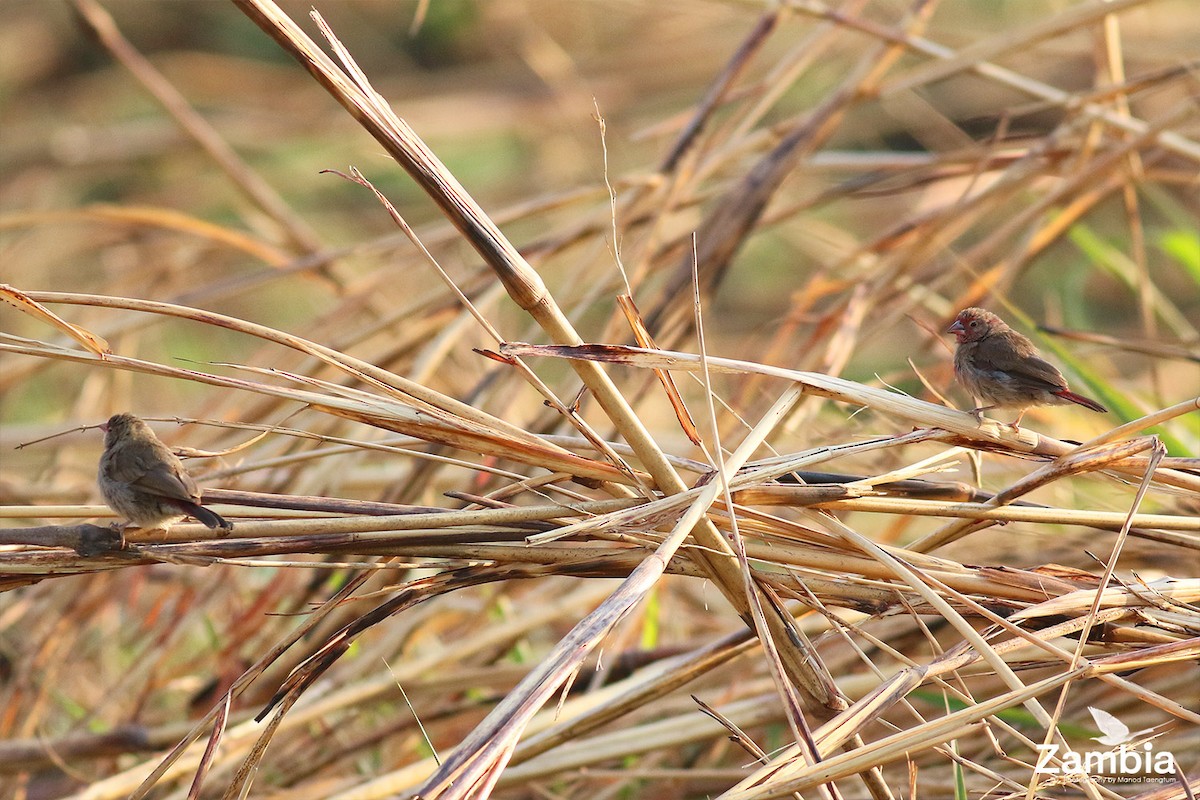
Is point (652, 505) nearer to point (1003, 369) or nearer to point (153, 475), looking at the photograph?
point (153, 475)

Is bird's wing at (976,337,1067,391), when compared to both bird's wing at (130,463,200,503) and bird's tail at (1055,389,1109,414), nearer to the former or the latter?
bird's tail at (1055,389,1109,414)

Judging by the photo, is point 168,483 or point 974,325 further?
point 974,325

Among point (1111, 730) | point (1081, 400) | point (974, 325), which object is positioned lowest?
point (1111, 730)

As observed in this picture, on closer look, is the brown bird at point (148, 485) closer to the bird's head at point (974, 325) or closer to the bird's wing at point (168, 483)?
the bird's wing at point (168, 483)

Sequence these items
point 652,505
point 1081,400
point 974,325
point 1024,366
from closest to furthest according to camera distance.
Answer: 1. point 652,505
2. point 1081,400
3. point 1024,366
4. point 974,325

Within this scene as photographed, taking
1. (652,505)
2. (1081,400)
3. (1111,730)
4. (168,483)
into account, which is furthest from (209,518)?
(1111,730)

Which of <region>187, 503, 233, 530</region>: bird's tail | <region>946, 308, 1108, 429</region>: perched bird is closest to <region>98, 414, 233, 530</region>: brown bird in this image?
<region>187, 503, 233, 530</region>: bird's tail

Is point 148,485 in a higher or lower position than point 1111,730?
higher

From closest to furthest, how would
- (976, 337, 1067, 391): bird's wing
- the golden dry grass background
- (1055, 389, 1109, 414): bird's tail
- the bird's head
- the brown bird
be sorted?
the golden dry grass background < the brown bird < (1055, 389, 1109, 414): bird's tail < (976, 337, 1067, 391): bird's wing < the bird's head
